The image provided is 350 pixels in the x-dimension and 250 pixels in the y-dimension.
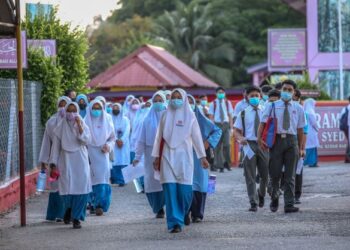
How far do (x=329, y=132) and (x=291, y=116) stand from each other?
1691 cm

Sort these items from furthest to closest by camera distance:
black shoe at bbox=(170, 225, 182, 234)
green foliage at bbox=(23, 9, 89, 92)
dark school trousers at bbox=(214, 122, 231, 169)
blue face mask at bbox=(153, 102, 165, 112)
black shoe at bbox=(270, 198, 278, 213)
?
dark school trousers at bbox=(214, 122, 231, 169) < green foliage at bbox=(23, 9, 89, 92) < blue face mask at bbox=(153, 102, 165, 112) < black shoe at bbox=(270, 198, 278, 213) < black shoe at bbox=(170, 225, 182, 234)

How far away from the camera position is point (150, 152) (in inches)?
696

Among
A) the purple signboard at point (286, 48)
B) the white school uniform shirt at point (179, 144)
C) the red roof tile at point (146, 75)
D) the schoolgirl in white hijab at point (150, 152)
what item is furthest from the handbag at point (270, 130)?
the red roof tile at point (146, 75)

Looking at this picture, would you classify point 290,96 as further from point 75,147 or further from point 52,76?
point 52,76

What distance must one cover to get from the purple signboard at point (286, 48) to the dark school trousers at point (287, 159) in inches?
1336

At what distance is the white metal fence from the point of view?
19.5 metres

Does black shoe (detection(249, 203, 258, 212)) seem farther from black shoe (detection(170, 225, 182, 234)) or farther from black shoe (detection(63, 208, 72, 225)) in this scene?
black shoe (detection(170, 225, 182, 234))

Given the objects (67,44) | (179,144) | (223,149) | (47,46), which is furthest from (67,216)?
(223,149)

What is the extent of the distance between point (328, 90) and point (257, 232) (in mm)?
38085

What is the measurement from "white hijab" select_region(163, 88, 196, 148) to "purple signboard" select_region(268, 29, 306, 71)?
35710 mm

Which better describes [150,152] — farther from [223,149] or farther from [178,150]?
[223,149]

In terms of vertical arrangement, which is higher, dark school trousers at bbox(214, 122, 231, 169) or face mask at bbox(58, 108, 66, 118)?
face mask at bbox(58, 108, 66, 118)

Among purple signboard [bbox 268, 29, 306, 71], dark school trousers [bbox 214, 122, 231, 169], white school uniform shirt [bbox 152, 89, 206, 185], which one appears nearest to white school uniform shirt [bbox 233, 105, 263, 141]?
white school uniform shirt [bbox 152, 89, 206, 185]

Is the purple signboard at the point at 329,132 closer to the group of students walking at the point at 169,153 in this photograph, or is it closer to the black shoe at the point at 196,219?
the group of students walking at the point at 169,153
